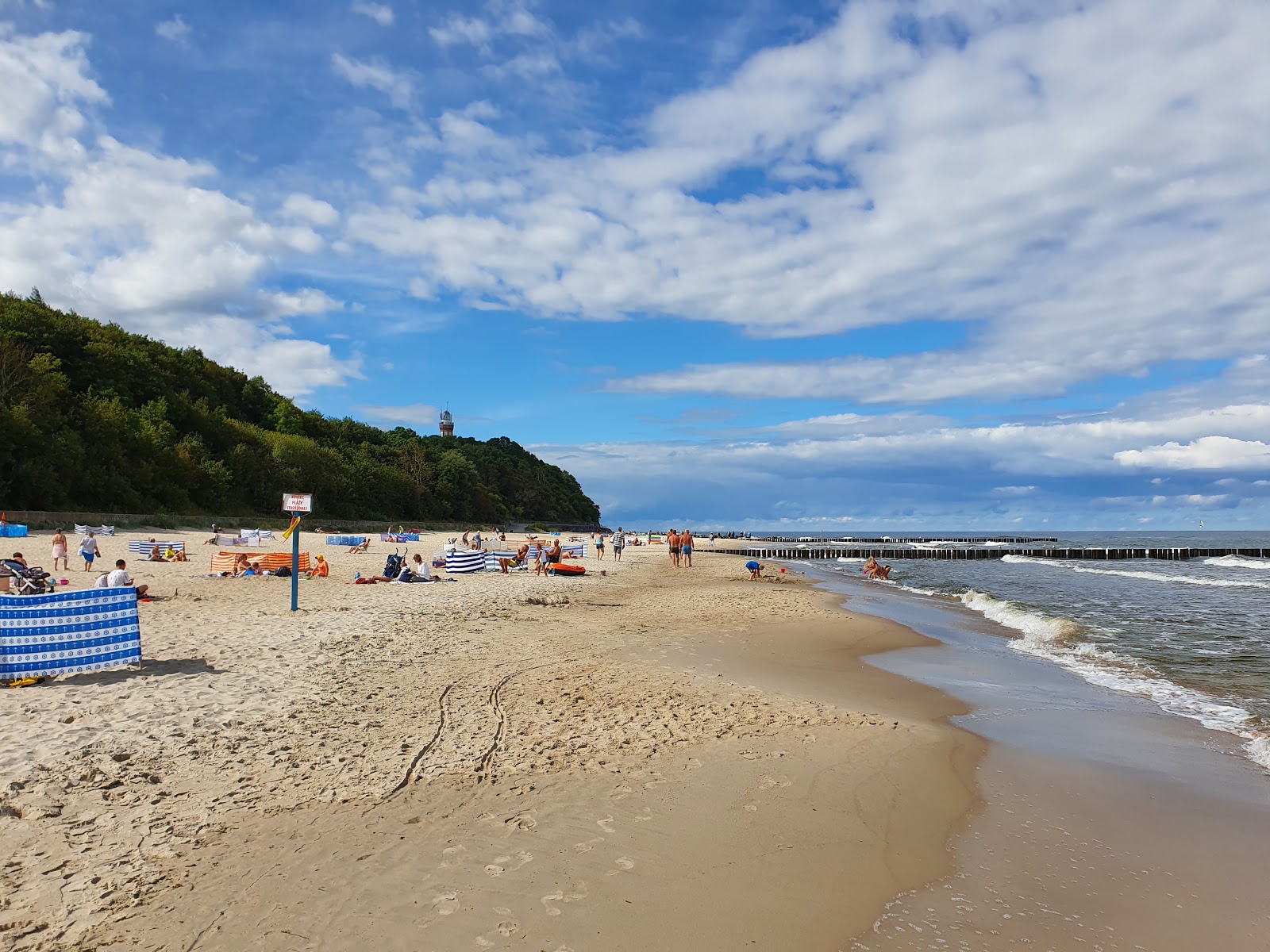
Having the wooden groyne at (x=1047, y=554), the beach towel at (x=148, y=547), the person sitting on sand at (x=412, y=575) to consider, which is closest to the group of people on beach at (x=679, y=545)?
the person sitting on sand at (x=412, y=575)

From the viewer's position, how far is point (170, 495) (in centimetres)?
4691

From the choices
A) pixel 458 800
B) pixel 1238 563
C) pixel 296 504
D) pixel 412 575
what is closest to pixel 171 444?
pixel 412 575

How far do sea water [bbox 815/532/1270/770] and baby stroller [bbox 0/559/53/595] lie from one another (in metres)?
17.0

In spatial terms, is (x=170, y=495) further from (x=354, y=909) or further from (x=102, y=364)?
(x=354, y=909)

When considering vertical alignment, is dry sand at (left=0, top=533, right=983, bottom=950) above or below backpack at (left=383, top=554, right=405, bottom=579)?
below

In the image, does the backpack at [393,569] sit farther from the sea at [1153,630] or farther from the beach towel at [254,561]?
the sea at [1153,630]

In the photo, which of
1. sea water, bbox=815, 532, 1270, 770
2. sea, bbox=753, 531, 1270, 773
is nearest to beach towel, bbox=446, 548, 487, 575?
sea, bbox=753, 531, 1270, 773

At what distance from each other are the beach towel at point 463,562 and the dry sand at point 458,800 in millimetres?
12167

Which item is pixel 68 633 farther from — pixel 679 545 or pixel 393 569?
pixel 679 545

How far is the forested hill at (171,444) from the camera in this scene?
133ft

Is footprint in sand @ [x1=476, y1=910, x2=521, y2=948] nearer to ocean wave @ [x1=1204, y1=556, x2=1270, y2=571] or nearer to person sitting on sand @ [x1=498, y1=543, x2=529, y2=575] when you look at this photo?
person sitting on sand @ [x1=498, y1=543, x2=529, y2=575]

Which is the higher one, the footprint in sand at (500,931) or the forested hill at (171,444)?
the forested hill at (171,444)

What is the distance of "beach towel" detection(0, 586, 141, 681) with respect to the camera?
7.34m

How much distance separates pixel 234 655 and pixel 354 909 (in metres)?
6.37
